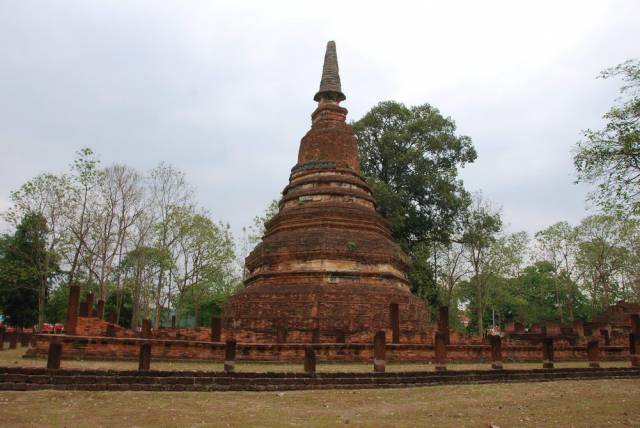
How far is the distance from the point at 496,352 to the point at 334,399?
6.39 metres

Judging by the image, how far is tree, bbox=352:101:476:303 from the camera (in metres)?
30.3

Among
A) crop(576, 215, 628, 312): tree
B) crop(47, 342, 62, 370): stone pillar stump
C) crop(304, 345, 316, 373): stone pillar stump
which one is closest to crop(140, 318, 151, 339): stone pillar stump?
crop(47, 342, 62, 370): stone pillar stump

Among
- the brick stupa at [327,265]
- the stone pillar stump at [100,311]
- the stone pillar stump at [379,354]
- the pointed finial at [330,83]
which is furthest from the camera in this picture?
the pointed finial at [330,83]

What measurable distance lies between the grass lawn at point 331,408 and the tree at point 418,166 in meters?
19.5

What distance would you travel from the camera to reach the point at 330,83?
25062 millimetres

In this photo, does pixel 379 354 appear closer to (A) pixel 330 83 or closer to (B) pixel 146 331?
(B) pixel 146 331

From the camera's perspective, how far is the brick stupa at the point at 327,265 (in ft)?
57.2

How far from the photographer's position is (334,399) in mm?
9469

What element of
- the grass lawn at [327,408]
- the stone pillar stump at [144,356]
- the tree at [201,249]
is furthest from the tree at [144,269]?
the grass lawn at [327,408]

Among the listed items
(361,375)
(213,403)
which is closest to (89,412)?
(213,403)

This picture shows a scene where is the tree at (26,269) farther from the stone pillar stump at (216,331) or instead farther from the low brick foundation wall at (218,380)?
the low brick foundation wall at (218,380)

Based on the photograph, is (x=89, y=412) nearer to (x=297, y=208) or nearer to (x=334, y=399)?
(x=334, y=399)

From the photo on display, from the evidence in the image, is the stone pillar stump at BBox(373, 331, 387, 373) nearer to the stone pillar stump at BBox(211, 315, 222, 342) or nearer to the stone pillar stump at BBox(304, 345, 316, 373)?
the stone pillar stump at BBox(304, 345, 316, 373)

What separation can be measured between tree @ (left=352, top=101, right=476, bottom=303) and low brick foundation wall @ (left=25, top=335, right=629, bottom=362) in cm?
1196
